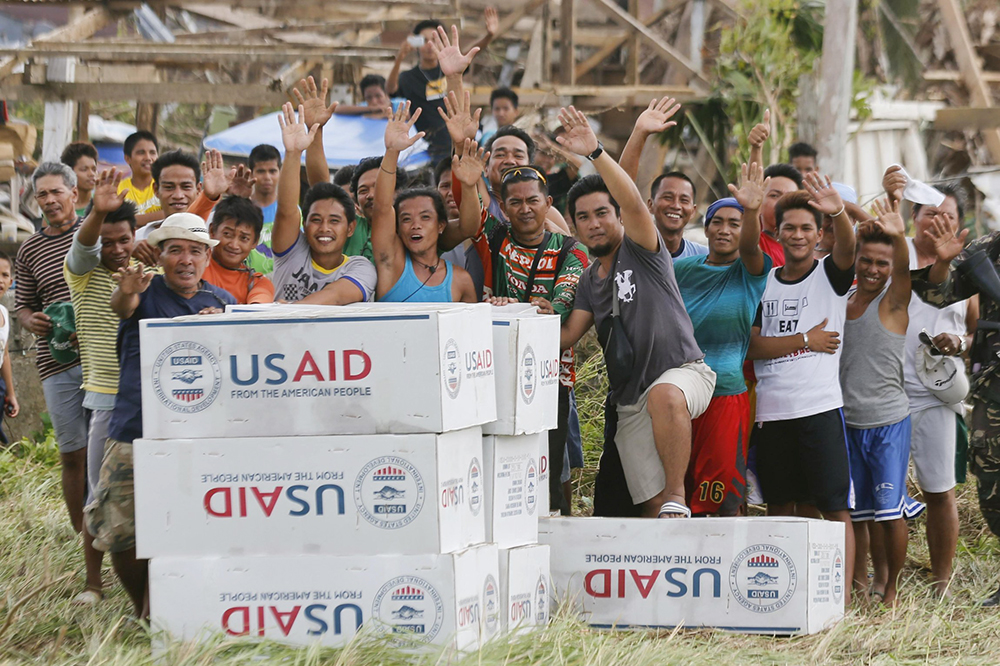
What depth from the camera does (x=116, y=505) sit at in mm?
4516

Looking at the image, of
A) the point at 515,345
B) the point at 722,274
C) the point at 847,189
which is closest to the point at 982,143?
the point at 847,189

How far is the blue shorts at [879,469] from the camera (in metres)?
5.45

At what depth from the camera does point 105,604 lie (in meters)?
4.91

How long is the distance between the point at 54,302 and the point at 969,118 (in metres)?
9.05

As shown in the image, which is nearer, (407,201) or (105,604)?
(105,604)

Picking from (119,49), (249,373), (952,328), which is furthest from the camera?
(119,49)

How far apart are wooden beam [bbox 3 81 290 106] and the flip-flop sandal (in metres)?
4.83

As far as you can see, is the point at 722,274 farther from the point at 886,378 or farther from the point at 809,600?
the point at 809,600

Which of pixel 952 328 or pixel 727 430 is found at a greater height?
pixel 952 328

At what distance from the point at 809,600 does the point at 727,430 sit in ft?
3.06

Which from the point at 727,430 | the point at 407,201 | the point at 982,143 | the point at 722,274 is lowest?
the point at 727,430

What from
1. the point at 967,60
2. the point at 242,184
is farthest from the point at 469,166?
the point at 967,60

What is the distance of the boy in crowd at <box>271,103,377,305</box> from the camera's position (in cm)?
526

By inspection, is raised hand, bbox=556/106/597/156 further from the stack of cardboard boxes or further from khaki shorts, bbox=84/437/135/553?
khaki shorts, bbox=84/437/135/553
